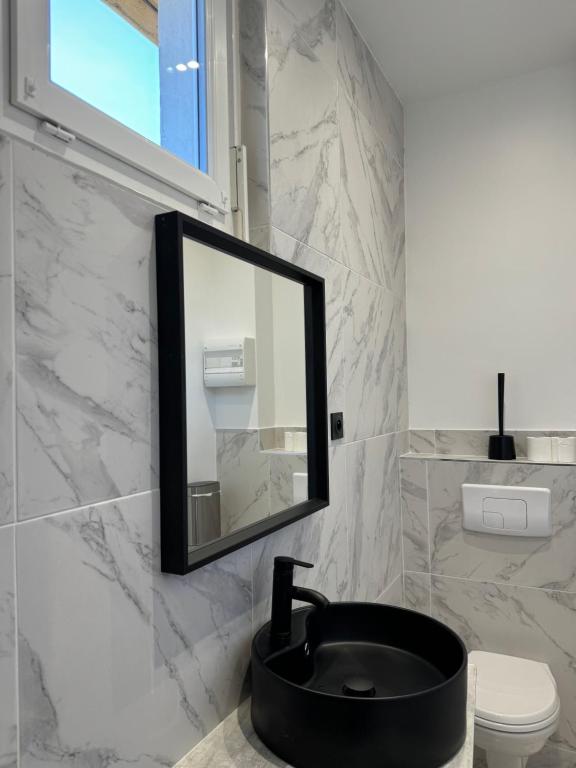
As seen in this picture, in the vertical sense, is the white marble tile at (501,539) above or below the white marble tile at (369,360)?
below

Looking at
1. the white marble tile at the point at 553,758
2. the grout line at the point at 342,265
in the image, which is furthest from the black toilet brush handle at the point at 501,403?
the white marble tile at the point at 553,758

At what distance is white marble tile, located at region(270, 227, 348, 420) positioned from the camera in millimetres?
1552

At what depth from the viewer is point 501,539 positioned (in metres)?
2.11

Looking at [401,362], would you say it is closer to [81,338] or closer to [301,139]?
[301,139]

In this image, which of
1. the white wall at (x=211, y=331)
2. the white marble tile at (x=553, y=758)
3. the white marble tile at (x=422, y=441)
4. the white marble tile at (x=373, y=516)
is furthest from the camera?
the white marble tile at (x=422, y=441)

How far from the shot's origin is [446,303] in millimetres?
2365

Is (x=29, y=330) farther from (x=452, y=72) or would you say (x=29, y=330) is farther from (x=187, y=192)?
(x=452, y=72)

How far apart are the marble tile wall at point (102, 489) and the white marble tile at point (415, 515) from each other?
34.9 inches

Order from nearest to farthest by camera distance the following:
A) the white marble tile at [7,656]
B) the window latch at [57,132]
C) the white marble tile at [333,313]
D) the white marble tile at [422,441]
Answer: the white marble tile at [7,656] → the window latch at [57,132] → the white marble tile at [333,313] → the white marble tile at [422,441]

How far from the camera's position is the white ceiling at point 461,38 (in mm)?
1850

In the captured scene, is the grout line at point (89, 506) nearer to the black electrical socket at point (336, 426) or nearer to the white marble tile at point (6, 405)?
the white marble tile at point (6, 405)

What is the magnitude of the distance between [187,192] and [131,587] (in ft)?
2.48

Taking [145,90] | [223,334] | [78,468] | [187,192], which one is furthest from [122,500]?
[145,90]

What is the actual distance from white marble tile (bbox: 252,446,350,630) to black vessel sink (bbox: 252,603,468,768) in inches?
4.0
